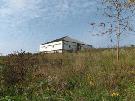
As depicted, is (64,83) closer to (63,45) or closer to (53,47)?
(63,45)

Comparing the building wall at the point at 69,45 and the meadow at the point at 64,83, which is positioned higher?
the building wall at the point at 69,45

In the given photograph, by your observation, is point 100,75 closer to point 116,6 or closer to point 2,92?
point 2,92

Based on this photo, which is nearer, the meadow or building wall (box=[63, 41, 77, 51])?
the meadow

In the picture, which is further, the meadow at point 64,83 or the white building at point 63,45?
the white building at point 63,45

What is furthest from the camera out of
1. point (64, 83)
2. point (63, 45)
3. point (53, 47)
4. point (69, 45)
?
point (53, 47)

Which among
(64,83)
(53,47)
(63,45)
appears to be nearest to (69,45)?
(63,45)

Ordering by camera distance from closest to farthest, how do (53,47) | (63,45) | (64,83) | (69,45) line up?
(64,83) < (63,45) < (69,45) < (53,47)

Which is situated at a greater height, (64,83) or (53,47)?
(53,47)

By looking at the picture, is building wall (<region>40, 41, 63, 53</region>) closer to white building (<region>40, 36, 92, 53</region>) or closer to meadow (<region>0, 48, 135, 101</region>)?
white building (<region>40, 36, 92, 53</region>)

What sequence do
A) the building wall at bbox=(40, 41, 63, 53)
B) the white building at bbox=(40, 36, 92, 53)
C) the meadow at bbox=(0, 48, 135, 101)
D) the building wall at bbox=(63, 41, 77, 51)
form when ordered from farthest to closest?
the building wall at bbox=(63, 41, 77, 51) → the building wall at bbox=(40, 41, 63, 53) → the white building at bbox=(40, 36, 92, 53) → the meadow at bbox=(0, 48, 135, 101)

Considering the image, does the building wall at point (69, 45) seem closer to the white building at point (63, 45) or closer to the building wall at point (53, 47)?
the white building at point (63, 45)

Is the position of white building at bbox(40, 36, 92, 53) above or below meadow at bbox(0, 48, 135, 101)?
above

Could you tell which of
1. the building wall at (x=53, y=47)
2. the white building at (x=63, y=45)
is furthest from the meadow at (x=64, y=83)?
the building wall at (x=53, y=47)

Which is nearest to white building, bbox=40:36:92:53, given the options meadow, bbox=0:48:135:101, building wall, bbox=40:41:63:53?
building wall, bbox=40:41:63:53
